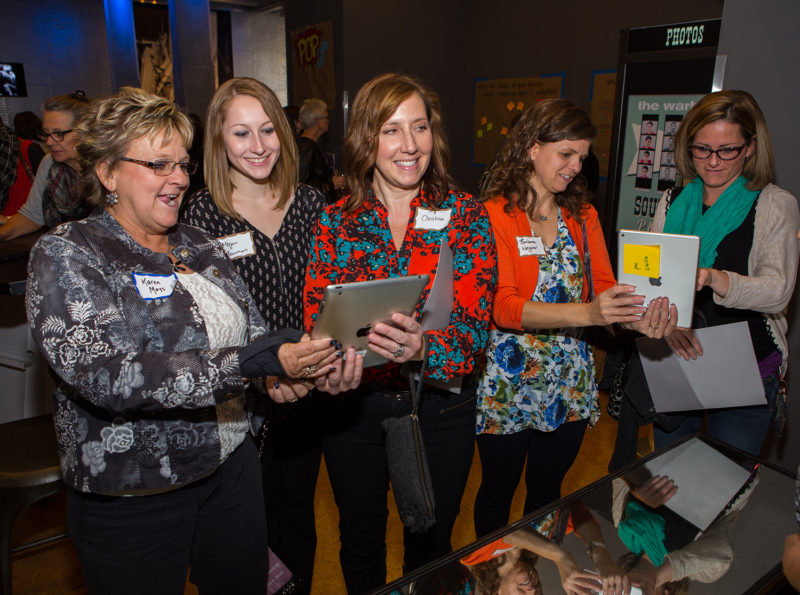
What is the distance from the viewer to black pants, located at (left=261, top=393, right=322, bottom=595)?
75.5 inches

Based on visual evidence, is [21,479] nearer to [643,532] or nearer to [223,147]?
[223,147]

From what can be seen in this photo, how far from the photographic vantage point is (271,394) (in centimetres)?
153

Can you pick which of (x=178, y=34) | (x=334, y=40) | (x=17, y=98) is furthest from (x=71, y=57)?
(x=334, y=40)

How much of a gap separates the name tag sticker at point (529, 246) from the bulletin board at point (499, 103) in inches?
175

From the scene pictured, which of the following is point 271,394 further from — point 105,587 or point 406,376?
point 105,587

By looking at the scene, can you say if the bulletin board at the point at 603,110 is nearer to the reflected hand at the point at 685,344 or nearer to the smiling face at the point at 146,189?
the reflected hand at the point at 685,344

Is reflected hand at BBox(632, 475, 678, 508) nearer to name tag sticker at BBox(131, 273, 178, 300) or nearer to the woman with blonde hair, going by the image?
the woman with blonde hair

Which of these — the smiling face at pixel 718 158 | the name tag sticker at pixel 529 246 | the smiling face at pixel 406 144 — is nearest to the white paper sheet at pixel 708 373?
the smiling face at pixel 718 158

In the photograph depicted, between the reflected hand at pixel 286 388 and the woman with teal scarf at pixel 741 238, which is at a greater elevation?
the woman with teal scarf at pixel 741 238

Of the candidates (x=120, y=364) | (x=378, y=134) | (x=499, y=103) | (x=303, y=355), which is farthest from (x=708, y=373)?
(x=499, y=103)

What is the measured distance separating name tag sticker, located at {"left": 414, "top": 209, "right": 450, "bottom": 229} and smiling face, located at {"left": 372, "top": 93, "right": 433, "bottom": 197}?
0.31 feet

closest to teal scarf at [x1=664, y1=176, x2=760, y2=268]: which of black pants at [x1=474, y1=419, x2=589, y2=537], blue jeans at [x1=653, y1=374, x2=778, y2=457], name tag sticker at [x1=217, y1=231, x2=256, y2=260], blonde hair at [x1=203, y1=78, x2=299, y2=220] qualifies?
blue jeans at [x1=653, y1=374, x2=778, y2=457]

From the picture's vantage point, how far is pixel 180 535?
1.41 m

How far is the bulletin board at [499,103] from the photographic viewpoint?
603 cm
